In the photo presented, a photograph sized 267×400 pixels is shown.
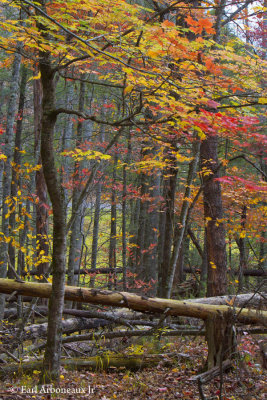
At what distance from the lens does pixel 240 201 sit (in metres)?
10.1

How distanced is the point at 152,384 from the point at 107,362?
2.75 feet

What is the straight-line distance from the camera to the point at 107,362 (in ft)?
17.8

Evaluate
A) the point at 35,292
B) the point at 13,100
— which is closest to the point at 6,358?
the point at 35,292

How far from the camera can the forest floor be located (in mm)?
4227

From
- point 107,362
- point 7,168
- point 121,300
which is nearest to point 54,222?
point 121,300

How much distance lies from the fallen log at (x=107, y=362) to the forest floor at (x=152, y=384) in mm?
86

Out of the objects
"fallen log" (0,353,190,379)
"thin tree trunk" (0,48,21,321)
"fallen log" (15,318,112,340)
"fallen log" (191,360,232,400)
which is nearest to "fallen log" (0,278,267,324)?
"fallen log" (191,360,232,400)

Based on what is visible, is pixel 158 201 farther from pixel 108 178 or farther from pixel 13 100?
pixel 13 100

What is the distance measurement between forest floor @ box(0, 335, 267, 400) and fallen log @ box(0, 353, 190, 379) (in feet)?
0.28

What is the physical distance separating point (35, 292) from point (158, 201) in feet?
21.1

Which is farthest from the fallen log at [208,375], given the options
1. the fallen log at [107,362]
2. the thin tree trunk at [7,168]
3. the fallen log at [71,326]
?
the thin tree trunk at [7,168]

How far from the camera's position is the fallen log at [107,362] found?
5.21 metres

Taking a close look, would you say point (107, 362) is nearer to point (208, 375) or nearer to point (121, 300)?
point (121, 300)

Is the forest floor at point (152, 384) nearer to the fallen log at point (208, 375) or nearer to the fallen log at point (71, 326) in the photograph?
the fallen log at point (208, 375)
